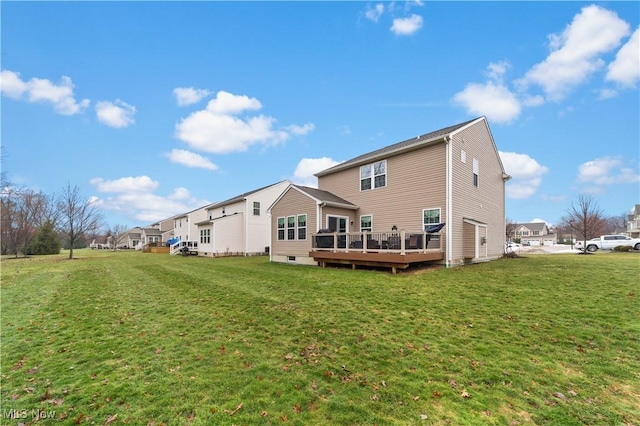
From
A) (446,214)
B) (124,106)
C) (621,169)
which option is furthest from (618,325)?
(621,169)

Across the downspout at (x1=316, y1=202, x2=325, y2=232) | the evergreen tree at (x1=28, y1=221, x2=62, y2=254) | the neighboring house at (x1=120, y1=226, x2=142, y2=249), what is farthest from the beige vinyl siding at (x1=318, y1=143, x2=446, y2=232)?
the neighboring house at (x1=120, y1=226, x2=142, y2=249)

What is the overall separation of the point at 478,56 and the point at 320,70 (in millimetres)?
9805

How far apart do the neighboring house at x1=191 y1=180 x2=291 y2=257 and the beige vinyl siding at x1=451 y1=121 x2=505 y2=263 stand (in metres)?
18.0

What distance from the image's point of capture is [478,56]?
15766 mm

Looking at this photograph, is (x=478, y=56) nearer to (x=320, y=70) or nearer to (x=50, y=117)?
(x=320, y=70)

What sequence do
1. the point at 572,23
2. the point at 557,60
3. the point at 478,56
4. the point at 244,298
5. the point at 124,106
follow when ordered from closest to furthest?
1. the point at 244,298
2. the point at 572,23
3. the point at 557,60
4. the point at 478,56
5. the point at 124,106

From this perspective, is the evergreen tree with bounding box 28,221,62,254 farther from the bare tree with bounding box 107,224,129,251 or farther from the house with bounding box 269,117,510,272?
the house with bounding box 269,117,510,272

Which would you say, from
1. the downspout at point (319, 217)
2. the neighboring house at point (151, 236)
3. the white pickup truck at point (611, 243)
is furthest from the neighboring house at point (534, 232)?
the neighboring house at point (151, 236)

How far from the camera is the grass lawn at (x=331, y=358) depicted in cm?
285

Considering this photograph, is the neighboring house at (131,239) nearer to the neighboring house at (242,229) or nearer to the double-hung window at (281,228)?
the neighboring house at (242,229)

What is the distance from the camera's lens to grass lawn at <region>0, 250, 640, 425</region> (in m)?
2.85

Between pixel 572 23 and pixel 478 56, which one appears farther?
pixel 478 56

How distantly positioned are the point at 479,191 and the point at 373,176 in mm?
5889

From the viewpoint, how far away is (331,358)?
4.01 meters
